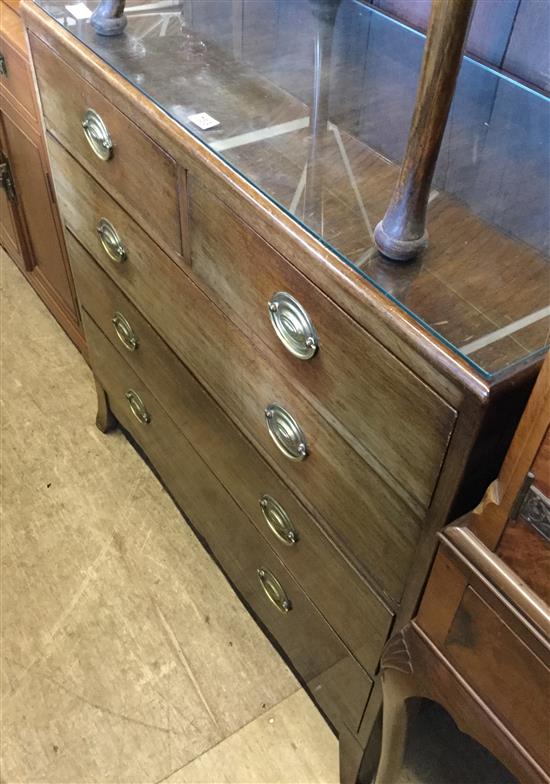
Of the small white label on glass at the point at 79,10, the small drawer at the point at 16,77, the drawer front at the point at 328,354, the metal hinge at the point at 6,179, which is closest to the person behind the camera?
the drawer front at the point at 328,354

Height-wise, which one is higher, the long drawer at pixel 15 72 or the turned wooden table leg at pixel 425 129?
the turned wooden table leg at pixel 425 129

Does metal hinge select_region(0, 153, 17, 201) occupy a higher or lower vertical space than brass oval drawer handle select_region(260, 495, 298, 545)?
lower

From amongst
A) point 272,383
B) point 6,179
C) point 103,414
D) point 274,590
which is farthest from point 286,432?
point 6,179

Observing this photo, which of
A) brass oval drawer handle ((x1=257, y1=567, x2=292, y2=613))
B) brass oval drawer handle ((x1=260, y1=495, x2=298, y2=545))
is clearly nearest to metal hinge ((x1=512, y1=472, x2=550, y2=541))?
brass oval drawer handle ((x1=260, y1=495, x2=298, y2=545))

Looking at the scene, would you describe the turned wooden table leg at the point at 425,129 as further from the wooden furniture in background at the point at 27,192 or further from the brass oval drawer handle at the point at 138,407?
the wooden furniture in background at the point at 27,192

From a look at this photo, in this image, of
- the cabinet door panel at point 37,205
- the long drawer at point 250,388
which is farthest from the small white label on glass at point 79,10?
the cabinet door panel at point 37,205

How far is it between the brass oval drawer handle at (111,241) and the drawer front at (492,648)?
2.22 ft

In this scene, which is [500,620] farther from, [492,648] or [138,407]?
[138,407]

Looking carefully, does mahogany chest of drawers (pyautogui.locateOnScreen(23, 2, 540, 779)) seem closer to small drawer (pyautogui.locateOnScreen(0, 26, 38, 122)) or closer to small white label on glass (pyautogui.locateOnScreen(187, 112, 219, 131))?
small white label on glass (pyautogui.locateOnScreen(187, 112, 219, 131))

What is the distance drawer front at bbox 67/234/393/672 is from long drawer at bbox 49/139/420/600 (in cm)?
3

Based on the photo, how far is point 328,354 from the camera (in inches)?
27.6

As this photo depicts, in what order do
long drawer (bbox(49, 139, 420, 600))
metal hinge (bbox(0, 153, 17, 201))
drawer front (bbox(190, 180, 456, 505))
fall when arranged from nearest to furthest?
drawer front (bbox(190, 180, 456, 505)), long drawer (bbox(49, 139, 420, 600)), metal hinge (bbox(0, 153, 17, 201))

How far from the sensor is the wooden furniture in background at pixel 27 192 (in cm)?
136

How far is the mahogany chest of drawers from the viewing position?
625 millimetres
